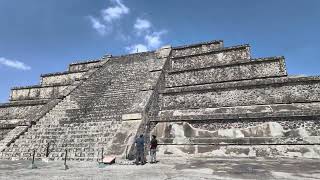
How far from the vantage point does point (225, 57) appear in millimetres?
17219

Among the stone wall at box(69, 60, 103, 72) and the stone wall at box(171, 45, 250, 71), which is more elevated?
the stone wall at box(69, 60, 103, 72)

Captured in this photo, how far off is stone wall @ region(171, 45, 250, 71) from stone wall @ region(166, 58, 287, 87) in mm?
952

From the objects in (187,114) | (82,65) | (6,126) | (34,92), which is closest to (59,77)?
(82,65)

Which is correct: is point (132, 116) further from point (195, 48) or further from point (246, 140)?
point (195, 48)

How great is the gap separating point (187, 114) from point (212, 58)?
19.7 ft

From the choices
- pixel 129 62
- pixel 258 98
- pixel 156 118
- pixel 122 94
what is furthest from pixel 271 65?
pixel 129 62

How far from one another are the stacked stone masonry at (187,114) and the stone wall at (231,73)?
5 centimetres

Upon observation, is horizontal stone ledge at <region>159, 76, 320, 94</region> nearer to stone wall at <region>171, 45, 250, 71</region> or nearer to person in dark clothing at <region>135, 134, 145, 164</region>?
stone wall at <region>171, 45, 250, 71</region>

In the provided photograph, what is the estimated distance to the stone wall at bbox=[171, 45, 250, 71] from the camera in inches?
659

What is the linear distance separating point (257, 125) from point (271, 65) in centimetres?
504

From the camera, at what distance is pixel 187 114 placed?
42.1 ft

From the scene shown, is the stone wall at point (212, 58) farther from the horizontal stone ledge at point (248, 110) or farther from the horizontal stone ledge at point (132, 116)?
the horizontal stone ledge at point (132, 116)

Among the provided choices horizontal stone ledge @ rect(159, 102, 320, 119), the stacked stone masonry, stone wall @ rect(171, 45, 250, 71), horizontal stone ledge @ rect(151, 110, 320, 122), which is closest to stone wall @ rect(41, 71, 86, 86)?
the stacked stone masonry

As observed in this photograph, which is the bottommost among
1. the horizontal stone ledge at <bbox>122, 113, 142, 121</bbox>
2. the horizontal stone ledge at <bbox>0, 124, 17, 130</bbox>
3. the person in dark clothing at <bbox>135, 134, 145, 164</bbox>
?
the person in dark clothing at <bbox>135, 134, 145, 164</bbox>
